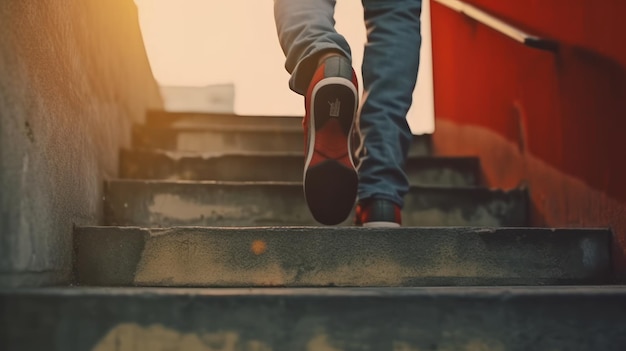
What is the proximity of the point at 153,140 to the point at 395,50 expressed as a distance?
4.26ft

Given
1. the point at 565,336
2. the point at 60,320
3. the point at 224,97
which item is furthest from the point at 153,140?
the point at 224,97

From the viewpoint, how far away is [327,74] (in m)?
1.27

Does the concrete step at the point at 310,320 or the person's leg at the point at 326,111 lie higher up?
the person's leg at the point at 326,111

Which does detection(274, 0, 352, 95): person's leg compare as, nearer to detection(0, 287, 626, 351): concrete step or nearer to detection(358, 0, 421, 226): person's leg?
detection(358, 0, 421, 226): person's leg

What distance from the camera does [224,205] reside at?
1.72 metres

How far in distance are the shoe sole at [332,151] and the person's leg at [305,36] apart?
95 mm

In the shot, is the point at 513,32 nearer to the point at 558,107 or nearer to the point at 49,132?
the point at 558,107

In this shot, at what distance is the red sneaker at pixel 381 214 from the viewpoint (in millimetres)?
1432

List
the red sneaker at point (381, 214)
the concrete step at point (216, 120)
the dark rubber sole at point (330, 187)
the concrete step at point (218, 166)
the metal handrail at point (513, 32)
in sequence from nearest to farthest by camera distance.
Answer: the dark rubber sole at point (330, 187), the red sneaker at point (381, 214), the metal handrail at point (513, 32), the concrete step at point (218, 166), the concrete step at point (216, 120)

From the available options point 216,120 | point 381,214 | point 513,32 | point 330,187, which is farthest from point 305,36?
point 216,120

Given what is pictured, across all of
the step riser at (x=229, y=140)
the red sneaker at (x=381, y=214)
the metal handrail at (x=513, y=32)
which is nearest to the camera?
the red sneaker at (x=381, y=214)

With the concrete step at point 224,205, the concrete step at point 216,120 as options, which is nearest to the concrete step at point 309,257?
the concrete step at point 224,205

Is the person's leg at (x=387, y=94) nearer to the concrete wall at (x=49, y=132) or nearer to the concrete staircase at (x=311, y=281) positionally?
the concrete staircase at (x=311, y=281)

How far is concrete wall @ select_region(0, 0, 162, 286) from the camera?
0.89 m
